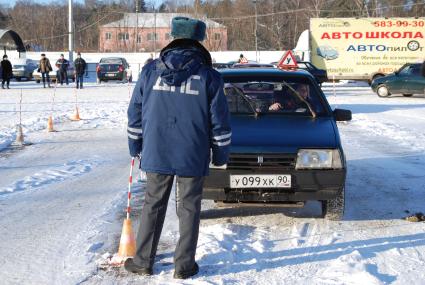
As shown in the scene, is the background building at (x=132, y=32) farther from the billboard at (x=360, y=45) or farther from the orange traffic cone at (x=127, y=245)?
the orange traffic cone at (x=127, y=245)

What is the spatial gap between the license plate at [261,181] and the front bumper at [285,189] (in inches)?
1.5

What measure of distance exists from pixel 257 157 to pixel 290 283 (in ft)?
5.26

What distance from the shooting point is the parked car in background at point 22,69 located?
39.7 metres

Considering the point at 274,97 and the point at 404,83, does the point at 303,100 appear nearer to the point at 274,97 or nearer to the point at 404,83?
the point at 274,97

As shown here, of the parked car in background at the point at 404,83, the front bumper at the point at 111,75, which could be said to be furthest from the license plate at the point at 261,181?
the front bumper at the point at 111,75

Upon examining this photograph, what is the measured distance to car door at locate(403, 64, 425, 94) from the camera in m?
26.8

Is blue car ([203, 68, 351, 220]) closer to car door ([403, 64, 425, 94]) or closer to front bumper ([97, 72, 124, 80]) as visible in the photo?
car door ([403, 64, 425, 94])

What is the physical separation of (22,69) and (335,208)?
3625cm

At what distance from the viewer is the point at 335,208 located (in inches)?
247

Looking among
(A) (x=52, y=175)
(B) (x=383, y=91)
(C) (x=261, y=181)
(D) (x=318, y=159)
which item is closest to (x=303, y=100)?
(D) (x=318, y=159)

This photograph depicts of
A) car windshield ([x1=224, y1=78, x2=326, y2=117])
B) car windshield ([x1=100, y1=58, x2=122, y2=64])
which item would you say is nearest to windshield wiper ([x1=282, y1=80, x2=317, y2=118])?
car windshield ([x1=224, y1=78, x2=326, y2=117])

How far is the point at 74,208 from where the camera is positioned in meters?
6.92

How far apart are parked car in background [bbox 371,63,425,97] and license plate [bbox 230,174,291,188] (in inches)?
887

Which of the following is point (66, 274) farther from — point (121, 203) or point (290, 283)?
point (121, 203)
